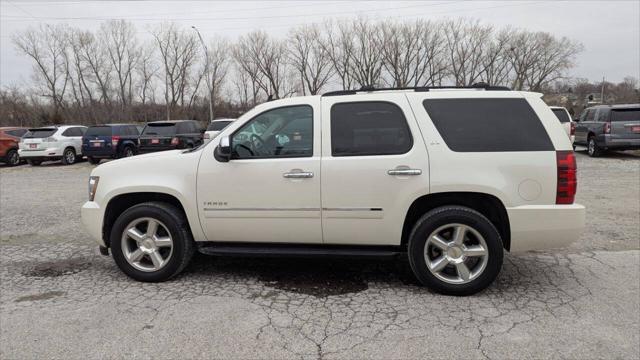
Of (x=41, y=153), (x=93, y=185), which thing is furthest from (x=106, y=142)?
(x=93, y=185)

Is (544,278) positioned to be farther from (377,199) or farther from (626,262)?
(377,199)

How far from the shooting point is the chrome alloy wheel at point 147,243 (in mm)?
4332

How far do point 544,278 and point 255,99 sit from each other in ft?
202

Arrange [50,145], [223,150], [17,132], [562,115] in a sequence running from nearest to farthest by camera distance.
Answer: [223,150], [562,115], [50,145], [17,132]

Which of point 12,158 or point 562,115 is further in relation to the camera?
point 12,158

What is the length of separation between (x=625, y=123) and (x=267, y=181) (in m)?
15.1

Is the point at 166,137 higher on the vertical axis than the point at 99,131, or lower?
lower

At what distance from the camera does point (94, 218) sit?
14.5 ft

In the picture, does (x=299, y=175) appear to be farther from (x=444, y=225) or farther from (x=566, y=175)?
(x=566, y=175)

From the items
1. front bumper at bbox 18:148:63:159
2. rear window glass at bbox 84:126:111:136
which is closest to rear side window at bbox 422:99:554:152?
rear window glass at bbox 84:126:111:136

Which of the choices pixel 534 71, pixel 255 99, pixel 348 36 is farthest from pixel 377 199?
pixel 534 71

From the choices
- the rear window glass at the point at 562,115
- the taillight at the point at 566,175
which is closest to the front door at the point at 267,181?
the taillight at the point at 566,175

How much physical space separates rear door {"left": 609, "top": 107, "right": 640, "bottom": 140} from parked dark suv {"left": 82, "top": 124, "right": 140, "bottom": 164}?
1766 cm

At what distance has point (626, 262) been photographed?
471cm
